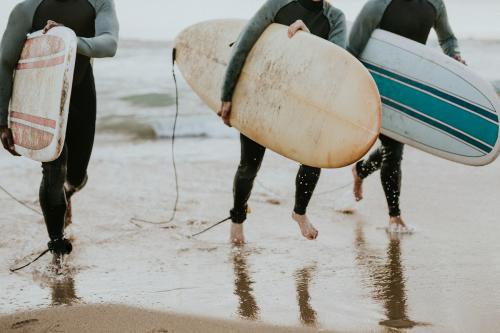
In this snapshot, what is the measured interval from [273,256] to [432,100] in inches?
53.8

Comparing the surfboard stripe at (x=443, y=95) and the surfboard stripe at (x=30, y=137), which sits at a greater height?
the surfboard stripe at (x=443, y=95)

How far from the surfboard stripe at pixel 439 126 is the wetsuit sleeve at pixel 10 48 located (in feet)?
7.01

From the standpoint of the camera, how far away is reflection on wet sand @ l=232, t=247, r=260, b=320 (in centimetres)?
273

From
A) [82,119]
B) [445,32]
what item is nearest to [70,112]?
[82,119]

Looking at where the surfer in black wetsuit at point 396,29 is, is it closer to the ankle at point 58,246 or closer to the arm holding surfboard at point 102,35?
the arm holding surfboard at point 102,35

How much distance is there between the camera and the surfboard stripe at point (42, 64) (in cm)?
317

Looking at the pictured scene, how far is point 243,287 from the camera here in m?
3.09

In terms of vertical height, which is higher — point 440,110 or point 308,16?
point 308,16

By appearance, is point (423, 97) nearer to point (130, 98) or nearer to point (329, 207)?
point (329, 207)

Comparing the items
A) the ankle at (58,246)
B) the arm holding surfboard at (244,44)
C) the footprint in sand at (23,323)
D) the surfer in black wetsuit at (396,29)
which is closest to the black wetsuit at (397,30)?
the surfer in black wetsuit at (396,29)

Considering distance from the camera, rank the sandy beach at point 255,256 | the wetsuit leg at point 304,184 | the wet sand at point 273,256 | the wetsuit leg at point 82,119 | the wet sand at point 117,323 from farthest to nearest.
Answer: the wetsuit leg at point 304,184 → the wetsuit leg at point 82,119 → the wet sand at point 273,256 → the sandy beach at point 255,256 → the wet sand at point 117,323

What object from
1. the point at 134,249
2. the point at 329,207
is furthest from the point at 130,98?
the point at 134,249

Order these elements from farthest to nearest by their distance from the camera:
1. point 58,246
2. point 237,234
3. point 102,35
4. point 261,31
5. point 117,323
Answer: point 237,234, point 261,31, point 58,246, point 102,35, point 117,323

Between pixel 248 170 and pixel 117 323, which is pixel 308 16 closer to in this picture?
pixel 248 170
